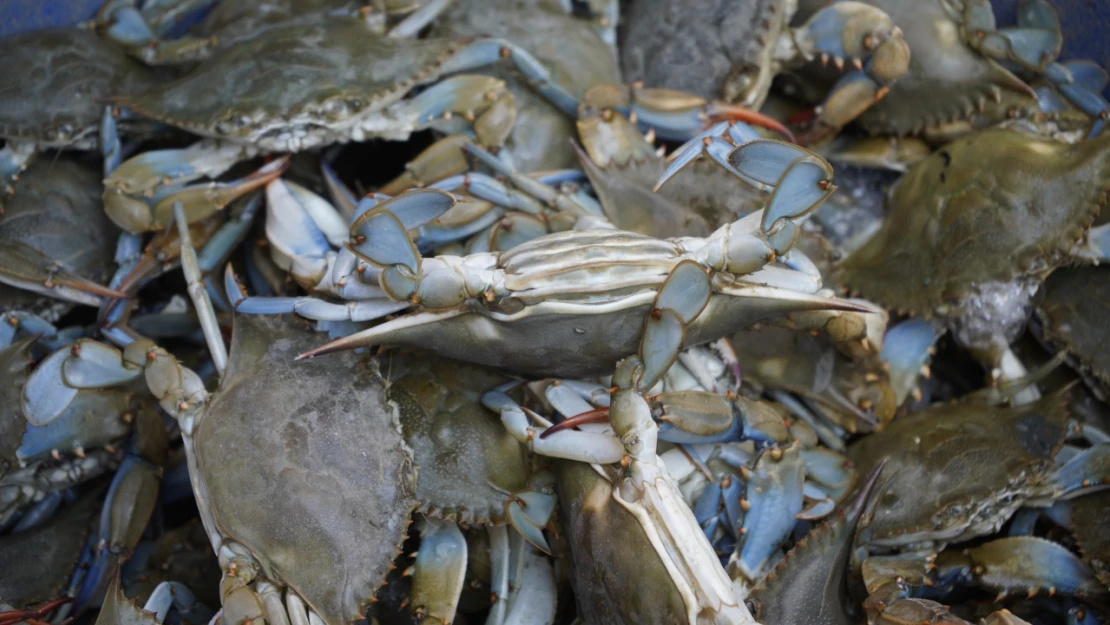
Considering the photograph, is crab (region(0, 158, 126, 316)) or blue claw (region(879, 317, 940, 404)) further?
blue claw (region(879, 317, 940, 404))

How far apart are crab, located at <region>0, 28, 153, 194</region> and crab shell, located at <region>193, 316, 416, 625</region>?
98 cm

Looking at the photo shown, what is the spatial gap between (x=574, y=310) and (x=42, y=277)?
57.4 inches

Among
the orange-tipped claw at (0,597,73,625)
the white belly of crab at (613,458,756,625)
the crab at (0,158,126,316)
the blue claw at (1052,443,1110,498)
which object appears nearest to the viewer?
the white belly of crab at (613,458,756,625)

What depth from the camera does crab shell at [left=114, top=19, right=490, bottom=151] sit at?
224cm

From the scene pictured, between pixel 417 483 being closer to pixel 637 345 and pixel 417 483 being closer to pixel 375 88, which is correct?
pixel 637 345

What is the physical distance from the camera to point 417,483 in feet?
6.22

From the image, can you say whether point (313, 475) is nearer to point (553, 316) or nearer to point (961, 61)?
point (553, 316)

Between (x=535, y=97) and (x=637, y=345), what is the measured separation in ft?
3.51

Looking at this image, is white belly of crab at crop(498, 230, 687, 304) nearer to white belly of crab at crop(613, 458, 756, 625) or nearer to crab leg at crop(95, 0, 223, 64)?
white belly of crab at crop(613, 458, 756, 625)

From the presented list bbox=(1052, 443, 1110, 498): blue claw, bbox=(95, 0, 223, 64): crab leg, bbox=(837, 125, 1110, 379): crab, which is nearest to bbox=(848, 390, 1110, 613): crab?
bbox=(1052, 443, 1110, 498): blue claw

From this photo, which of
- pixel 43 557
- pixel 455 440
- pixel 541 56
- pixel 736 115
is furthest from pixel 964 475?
pixel 43 557

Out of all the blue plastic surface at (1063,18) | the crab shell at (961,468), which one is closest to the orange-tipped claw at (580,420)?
the crab shell at (961,468)

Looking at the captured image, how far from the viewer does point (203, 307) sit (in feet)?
6.80

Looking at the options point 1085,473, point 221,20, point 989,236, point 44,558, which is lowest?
point 44,558
